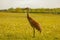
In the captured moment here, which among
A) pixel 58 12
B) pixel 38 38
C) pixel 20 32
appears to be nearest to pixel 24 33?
pixel 20 32

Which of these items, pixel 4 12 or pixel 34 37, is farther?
pixel 4 12

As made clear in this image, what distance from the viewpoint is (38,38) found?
188 inches

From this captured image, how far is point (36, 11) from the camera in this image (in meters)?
12.2

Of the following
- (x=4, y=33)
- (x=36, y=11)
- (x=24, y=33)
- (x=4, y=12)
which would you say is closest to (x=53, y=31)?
(x=24, y=33)

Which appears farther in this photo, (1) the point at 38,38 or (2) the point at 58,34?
(2) the point at 58,34

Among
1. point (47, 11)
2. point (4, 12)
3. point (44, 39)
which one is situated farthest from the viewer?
point (47, 11)

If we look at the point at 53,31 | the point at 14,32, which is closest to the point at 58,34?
the point at 53,31

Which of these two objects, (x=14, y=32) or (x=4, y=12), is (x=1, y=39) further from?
(x=4, y=12)

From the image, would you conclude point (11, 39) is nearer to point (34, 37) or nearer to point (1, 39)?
point (1, 39)

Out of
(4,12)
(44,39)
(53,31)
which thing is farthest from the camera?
(4,12)

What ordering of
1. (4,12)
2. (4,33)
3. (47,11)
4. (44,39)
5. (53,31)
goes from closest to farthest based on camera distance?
1. (44,39)
2. (4,33)
3. (53,31)
4. (4,12)
5. (47,11)

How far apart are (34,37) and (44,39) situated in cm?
33

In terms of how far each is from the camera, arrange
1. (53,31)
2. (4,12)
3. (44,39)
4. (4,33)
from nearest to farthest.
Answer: (44,39)
(4,33)
(53,31)
(4,12)

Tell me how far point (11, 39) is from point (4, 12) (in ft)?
20.3
